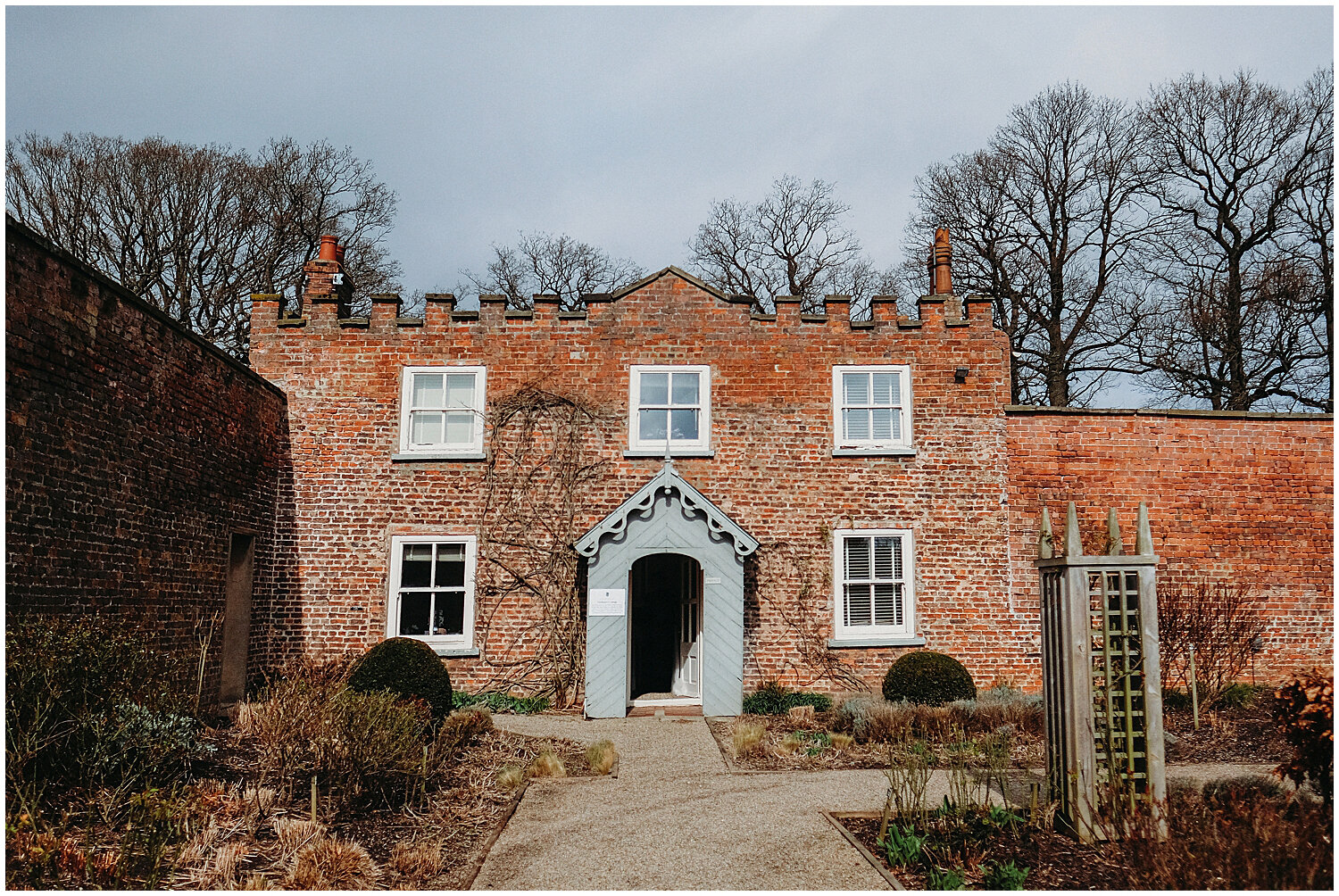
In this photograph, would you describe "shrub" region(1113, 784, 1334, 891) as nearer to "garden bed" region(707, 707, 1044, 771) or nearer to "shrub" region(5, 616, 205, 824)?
"garden bed" region(707, 707, 1044, 771)

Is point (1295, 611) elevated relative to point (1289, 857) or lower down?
elevated

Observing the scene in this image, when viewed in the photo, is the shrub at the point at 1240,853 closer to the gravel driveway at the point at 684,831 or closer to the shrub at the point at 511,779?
the gravel driveway at the point at 684,831

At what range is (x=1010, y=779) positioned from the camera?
930 centimetres

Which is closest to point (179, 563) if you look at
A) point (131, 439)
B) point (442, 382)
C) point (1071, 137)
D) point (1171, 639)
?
point (131, 439)

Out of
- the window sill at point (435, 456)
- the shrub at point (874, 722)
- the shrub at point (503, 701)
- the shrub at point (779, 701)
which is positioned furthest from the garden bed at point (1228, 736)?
the window sill at point (435, 456)

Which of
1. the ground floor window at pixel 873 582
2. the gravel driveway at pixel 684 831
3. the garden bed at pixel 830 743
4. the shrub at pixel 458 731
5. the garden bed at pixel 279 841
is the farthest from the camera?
Answer: the ground floor window at pixel 873 582

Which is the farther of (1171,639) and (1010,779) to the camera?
(1171,639)

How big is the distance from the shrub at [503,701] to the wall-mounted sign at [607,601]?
5.48 feet

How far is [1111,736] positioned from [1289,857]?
4.86ft

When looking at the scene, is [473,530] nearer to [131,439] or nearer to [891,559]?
[131,439]

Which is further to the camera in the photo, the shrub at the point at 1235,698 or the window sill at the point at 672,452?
the window sill at the point at 672,452

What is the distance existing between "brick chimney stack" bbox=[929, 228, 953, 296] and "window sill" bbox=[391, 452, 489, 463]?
806cm

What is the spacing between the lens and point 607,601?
14.2 metres

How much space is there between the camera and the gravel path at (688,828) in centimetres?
641
